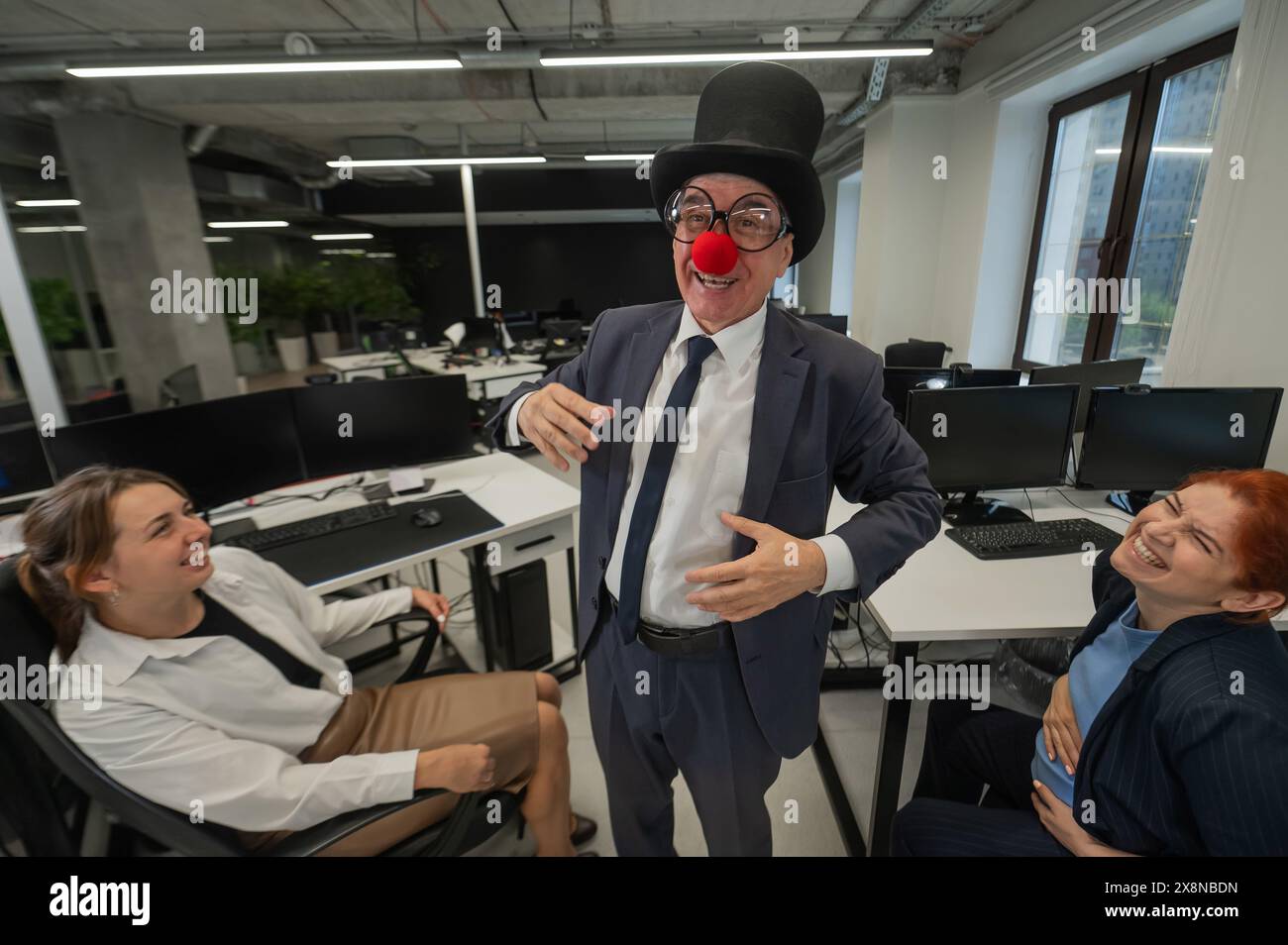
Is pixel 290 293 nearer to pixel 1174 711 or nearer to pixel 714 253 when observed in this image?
pixel 714 253

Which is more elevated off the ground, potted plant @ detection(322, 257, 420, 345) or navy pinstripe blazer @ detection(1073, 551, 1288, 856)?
potted plant @ detection(322, 257, 420, 345)

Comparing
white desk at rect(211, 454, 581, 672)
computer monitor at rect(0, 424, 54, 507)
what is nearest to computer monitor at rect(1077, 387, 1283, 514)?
white desk at rect(211, 454, 581, 672)

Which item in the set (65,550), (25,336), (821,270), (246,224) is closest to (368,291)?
(246,224)

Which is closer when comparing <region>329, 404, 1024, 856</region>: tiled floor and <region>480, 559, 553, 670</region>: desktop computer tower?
<region>329, 404, 1024, 856</region>: tiled floor

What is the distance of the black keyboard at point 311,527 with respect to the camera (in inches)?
74.5

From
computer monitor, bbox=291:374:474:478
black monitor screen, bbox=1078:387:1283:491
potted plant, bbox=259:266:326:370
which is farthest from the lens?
potted plant, bbox=259:266:326:370

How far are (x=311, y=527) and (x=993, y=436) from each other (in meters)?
2.58

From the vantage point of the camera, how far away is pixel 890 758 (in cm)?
155

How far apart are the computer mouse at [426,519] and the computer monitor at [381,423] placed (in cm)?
43

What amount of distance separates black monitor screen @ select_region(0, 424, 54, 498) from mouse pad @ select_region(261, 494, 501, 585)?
3.45ft

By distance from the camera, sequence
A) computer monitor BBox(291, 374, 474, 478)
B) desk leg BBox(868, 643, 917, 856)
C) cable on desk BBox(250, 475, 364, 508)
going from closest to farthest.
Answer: desk leg BBox(868, 643, 917, 856)
computer monitor BBox(291, 374, 474, 478)
cable on desk BBox(250, 475, 364, 508)

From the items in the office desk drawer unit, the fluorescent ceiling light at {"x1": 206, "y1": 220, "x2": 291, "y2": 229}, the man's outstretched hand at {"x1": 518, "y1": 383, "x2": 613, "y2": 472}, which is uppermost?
the fluorescent ceiling light at {"x1": 206, "y1": 220, "x2": 291, "y2": 229}

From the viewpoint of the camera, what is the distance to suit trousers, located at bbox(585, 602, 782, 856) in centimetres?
110

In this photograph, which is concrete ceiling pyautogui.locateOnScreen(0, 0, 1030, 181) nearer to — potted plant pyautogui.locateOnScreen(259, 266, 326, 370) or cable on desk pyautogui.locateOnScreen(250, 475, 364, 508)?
potted plant pyautogui.locateOnScreen(259, 266, 326, 370)
